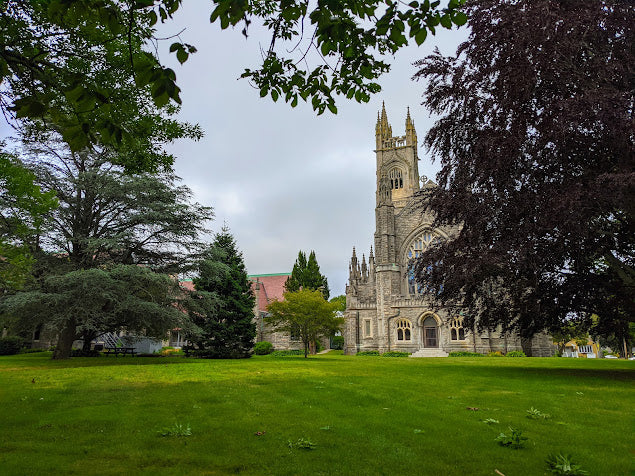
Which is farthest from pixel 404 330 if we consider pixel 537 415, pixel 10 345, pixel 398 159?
pixel 537 415

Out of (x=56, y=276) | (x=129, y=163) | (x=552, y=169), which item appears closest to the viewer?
(x=129, y=163)

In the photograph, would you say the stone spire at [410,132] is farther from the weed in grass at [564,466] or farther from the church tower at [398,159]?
the weed in grass at [564,466]

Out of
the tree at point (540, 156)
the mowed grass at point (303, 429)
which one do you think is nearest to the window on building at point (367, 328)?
the tree at point (540, 156)

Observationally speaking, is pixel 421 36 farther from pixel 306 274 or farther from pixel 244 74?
pixel 306 274

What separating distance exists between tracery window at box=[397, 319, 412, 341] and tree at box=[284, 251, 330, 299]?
13.7 metres

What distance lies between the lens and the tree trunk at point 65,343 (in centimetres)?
2130

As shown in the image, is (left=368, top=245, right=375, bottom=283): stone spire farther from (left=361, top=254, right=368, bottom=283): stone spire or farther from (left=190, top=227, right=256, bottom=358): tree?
(left=190, top=227, right=256, bottom=358): tree

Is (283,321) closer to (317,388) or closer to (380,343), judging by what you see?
(380,343)

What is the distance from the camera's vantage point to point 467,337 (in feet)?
124

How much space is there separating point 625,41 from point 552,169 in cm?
429

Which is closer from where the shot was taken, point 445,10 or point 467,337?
point 445,10

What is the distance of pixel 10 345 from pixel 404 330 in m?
32.1

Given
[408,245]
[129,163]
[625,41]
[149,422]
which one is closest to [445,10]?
[149,422]

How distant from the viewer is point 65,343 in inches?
848
